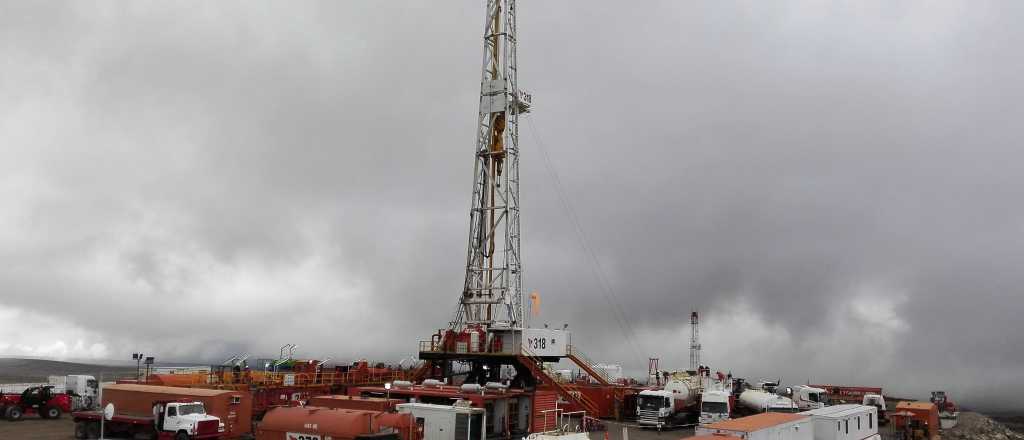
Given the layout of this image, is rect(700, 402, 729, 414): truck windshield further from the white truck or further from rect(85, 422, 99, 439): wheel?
rect(85, 422, 99, 439): wheel

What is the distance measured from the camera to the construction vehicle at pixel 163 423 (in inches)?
1021

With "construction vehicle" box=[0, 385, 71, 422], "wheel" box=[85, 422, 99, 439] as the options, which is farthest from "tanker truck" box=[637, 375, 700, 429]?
"construction vehicle" box=[0, 385, 71, 422]

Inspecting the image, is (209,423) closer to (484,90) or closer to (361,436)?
(361,436)

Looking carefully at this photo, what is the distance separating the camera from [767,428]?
821 inches

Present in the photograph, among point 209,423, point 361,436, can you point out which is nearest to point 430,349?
point 209,423

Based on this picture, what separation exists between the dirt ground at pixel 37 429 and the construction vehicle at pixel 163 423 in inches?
68.7

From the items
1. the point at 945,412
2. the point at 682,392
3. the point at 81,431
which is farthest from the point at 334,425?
the point at 945,412

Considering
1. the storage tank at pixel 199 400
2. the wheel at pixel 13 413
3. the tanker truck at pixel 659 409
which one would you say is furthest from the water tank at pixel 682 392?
the wheel at pixel 13 413

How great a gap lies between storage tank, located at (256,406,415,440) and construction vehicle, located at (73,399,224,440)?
261 centimetres

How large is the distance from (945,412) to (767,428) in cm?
4153

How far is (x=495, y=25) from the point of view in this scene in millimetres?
48969

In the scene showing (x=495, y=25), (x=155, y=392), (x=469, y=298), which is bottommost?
(x=155, y=392)

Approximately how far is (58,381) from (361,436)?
84.2ft

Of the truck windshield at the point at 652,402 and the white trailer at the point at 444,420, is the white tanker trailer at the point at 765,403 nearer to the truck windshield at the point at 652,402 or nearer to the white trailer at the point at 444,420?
the truck windshield at the point at 652,402
